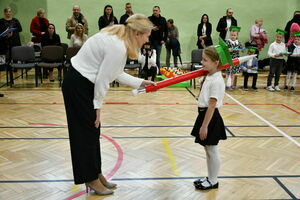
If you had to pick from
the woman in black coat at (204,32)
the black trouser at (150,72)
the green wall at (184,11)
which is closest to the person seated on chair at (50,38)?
the green wall at (184,11)

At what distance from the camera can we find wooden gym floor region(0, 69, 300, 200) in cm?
377

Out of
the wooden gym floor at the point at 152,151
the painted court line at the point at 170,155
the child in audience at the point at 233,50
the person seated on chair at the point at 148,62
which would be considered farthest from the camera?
the person seated on chair at the point at 148,62

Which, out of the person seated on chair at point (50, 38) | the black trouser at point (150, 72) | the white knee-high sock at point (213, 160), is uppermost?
the person seated on chair at point (50, 38)

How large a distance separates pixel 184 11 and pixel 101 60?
36.0 feet

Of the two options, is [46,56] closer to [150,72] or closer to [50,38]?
[50,38]

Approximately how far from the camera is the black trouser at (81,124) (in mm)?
3152

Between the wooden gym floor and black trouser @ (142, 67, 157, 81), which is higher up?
black trouser @ (142, 67, 157, 81)

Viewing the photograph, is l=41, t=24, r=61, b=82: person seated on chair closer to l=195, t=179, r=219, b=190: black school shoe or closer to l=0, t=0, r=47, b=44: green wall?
l=0, t=0, r=47, b=44: green wall

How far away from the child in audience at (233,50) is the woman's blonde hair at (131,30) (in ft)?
20.8

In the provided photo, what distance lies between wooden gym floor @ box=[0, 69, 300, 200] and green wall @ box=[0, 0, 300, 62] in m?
5.87

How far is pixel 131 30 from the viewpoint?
10.1 ft

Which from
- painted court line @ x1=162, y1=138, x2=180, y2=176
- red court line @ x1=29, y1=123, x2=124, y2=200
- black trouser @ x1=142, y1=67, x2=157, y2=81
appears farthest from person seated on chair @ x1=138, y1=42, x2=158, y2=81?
painted court line @ x1=162, y1=138, x2=180, y2=176

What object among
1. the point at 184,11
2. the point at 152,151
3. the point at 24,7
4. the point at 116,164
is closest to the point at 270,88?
the point at 184,11

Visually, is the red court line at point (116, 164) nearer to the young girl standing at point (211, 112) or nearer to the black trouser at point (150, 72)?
the young girl standing at point (211, 112)
